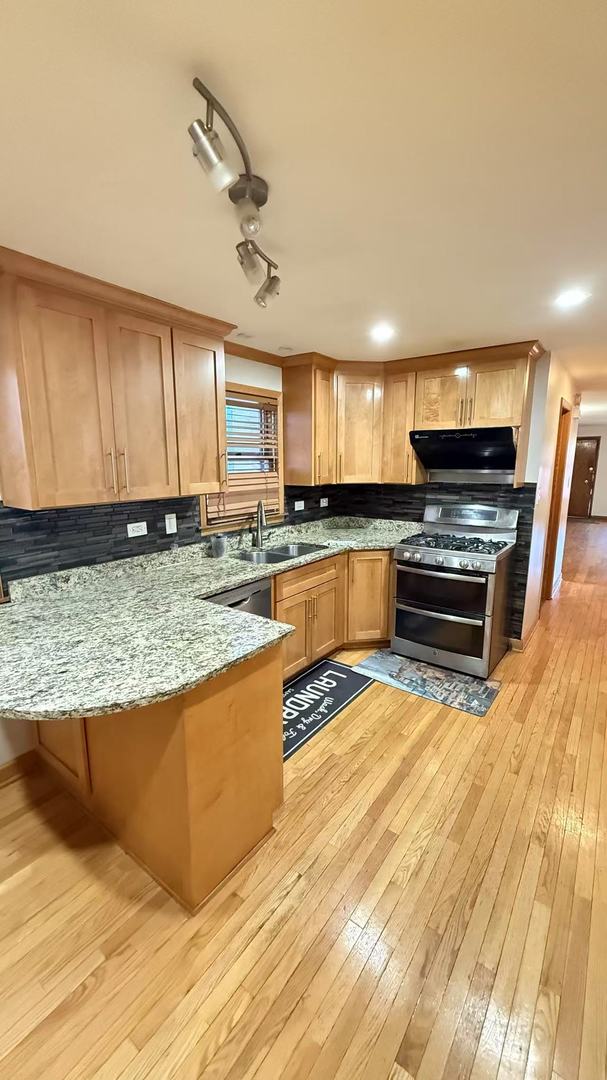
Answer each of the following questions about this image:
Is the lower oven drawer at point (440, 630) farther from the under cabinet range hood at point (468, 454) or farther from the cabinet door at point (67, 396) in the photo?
the cabinet door at point (67, 396)

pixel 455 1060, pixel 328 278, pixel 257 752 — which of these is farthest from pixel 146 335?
pixel 455 1060

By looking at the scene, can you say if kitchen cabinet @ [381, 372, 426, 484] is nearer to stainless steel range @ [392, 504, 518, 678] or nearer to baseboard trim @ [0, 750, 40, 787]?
stainless steel range @ [392, 504, 518, 678]

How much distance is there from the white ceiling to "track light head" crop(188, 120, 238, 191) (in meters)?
0.12

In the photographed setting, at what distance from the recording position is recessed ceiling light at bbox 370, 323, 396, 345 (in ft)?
8.64

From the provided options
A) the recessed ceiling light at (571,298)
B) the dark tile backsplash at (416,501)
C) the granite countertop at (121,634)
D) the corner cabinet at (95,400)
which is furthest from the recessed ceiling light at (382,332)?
the granite countertop at (121,634)

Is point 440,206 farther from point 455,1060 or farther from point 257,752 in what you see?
point 455,1060

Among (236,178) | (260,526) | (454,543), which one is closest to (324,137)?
(236,178)

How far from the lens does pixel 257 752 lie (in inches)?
66.5

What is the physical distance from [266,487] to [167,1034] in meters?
2.86

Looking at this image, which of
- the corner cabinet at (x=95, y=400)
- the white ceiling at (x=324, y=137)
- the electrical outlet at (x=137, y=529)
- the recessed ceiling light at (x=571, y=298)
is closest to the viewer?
the white ceiling at (x=324, y=137)

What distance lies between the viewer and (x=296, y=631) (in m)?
3.01

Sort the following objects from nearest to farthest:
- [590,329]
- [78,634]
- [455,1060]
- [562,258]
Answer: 1. [455,1060]
2. [78,634]
3. [562,258]
4. [590,329]

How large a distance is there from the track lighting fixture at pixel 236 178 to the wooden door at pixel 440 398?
2197 mm

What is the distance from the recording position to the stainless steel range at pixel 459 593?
9.93 ft
